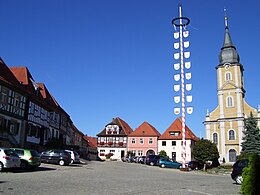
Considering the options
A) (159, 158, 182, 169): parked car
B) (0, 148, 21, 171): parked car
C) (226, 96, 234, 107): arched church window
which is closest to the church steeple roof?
(226, 96, 234, 107): arched church window

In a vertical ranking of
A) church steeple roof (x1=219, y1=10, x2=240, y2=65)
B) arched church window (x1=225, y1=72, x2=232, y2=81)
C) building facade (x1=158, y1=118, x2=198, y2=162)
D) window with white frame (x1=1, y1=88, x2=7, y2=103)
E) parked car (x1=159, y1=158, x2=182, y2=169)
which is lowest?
parked car (x1=159, y1=158, x2=182, y2=169)

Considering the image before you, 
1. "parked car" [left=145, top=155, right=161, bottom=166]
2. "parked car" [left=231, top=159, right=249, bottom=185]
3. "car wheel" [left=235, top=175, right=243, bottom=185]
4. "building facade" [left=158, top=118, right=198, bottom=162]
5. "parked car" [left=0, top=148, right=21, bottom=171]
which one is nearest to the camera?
"car wheel" [left=235, top=175, right=243, bottom=185]

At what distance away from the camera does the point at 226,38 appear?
71000 mm

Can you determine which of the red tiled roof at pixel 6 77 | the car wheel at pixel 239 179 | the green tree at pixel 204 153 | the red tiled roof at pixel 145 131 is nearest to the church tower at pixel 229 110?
the red tiled roof at pixel 145 131

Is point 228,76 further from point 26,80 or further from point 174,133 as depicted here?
point 26,80

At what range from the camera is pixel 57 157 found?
31.6 metres

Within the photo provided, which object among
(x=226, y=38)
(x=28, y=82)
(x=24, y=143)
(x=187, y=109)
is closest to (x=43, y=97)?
(x=28, y=82)

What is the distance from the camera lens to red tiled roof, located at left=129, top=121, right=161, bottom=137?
75.1 metres

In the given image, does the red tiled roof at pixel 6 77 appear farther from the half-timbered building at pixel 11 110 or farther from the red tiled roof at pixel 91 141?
the red tiled roof at pixel 91 141

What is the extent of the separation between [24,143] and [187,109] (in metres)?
19.8

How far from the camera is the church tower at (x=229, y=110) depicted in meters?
63.2

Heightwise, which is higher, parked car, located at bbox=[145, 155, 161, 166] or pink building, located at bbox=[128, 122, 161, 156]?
pink building, located at bbox=[128, 122, 161, 156]

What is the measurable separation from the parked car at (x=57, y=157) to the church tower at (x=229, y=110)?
40755mm

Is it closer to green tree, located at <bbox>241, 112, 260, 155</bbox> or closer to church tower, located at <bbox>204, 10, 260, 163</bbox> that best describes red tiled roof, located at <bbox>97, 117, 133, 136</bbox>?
church tower, located at <bbox>204, 10, 260, 163</bbox>
